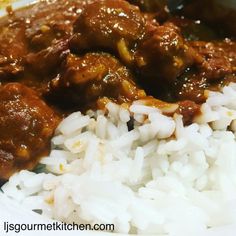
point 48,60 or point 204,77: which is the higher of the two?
point 48,60

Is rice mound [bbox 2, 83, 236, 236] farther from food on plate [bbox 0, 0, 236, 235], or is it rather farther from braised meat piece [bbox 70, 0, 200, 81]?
braised meat piece [bbox 70, 0, 200, 81]


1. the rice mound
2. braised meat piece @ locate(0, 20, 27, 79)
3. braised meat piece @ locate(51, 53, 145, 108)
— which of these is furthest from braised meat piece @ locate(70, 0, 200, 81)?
braised meat piece @ locate(0, 20, 27, 79)

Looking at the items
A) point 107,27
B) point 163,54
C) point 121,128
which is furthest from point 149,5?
point 121,128

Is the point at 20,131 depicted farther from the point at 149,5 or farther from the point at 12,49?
the point at 149,5

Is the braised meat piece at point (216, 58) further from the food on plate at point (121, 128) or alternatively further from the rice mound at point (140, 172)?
the rice mound at point (140, 172)

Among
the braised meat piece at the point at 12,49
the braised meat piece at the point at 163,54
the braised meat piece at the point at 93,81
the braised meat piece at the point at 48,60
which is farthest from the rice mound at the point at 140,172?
the braised meat piece at the point at 12,49

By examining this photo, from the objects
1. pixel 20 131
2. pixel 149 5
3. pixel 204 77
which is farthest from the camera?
pixel 149 5

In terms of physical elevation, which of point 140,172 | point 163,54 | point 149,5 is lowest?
point 140,172

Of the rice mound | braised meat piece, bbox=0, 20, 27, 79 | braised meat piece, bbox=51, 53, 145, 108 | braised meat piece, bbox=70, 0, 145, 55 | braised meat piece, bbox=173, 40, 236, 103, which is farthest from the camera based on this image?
braised meat piece, bbox=0, 20, 27, 79
